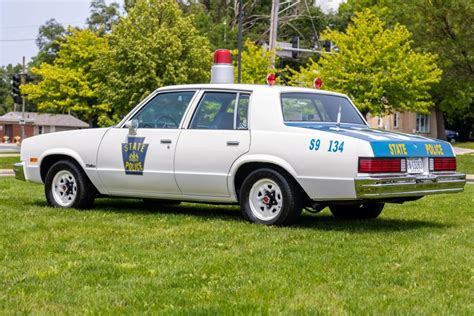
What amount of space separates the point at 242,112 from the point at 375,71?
82.8 ft

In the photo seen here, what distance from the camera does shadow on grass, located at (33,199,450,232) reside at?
8719 millimetres

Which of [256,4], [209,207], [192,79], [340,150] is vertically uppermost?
[256,4]

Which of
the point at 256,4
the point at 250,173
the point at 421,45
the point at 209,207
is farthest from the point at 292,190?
the point at 256,4

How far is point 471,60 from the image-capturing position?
3397cm

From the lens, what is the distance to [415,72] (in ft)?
109

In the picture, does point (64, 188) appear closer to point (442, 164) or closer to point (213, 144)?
point (213, 144)

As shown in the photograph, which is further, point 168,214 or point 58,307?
point 168,214

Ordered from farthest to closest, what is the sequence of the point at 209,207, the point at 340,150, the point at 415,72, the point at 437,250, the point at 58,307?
the point at 415,72 < the point at 209,207 < the point at 340,150 < the point at 437,250 < the point at 58,307

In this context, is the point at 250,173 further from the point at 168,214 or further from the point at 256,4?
the point at 256,4

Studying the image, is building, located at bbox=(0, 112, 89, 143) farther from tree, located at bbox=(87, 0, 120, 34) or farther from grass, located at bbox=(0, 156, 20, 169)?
grass, located at bbox=(0, 156, 20, 169)

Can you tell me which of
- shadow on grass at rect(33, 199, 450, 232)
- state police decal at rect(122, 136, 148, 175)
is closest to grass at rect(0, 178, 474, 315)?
shadow on grass at rect(33, 199, 450, 232)

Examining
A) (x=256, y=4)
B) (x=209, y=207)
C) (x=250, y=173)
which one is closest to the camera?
(x=250, y=173)

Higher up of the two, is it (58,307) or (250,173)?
(250,173)

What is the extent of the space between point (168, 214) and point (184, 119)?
1.22 meters
